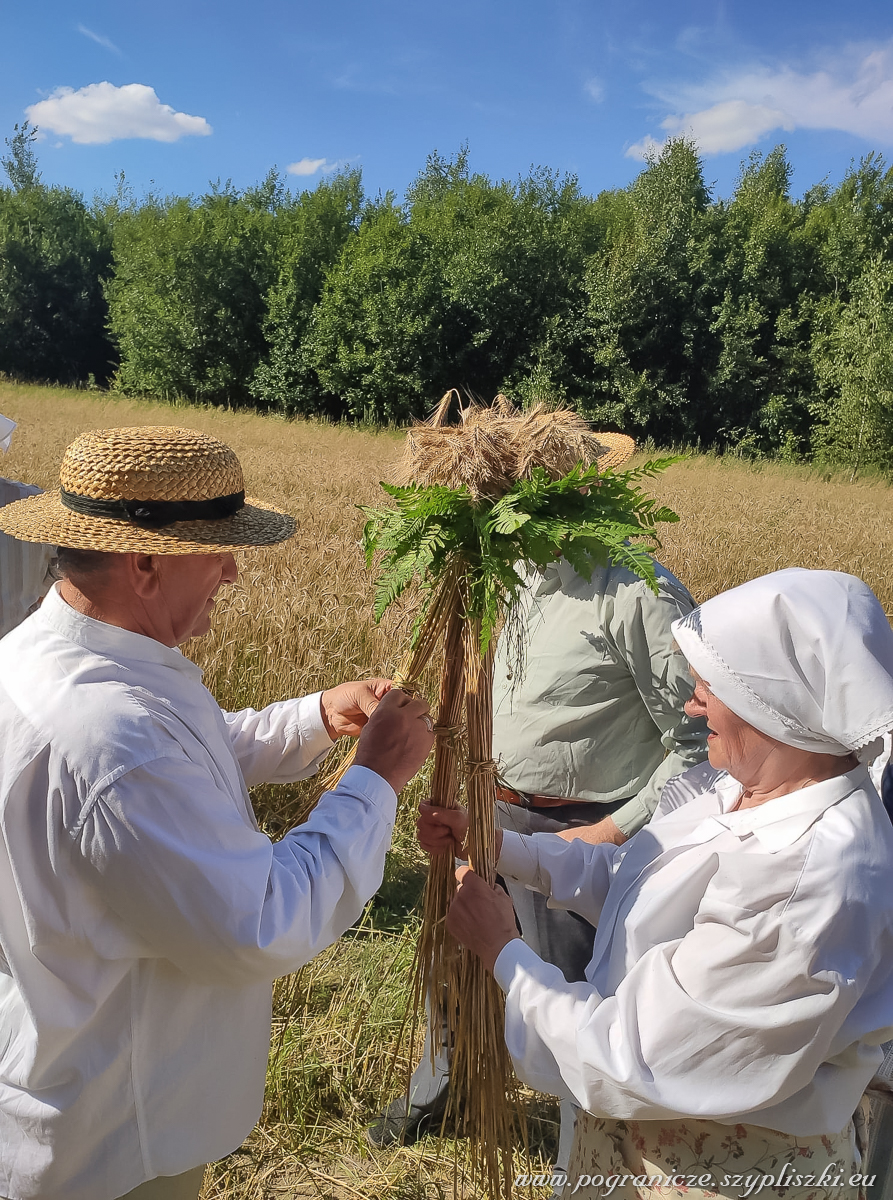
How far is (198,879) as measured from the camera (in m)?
1.26

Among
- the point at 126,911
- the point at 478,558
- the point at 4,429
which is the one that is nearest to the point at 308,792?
the point at 4,429

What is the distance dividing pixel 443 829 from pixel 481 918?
0.70 feet

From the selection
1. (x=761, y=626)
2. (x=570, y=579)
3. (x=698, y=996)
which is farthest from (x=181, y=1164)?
(x=570, y=579)

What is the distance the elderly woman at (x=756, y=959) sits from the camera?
1.26m

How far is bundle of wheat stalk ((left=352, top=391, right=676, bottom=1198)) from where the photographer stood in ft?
5.10

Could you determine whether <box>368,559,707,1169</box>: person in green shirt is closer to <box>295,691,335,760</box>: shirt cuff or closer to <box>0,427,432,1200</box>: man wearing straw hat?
<box>295,691,335,760</box>: shirt cuff

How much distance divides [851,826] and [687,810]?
17.5 inches

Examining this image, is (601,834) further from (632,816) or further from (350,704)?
(350,704)

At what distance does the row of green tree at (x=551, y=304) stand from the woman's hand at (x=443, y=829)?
2611 centimetres

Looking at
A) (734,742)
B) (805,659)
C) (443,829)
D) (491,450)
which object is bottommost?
(443,829)

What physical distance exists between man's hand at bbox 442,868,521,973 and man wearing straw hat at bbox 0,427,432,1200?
30 centimetres

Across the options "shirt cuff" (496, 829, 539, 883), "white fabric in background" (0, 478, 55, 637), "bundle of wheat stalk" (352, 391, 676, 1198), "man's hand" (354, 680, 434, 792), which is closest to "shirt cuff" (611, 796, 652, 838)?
"shirt cuff" (496, 829, 539, 883)

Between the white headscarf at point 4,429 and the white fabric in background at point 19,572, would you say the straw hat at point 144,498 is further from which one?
the white headscarf at point 4,429

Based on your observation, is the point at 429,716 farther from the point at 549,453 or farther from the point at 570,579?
the point at 570,579
